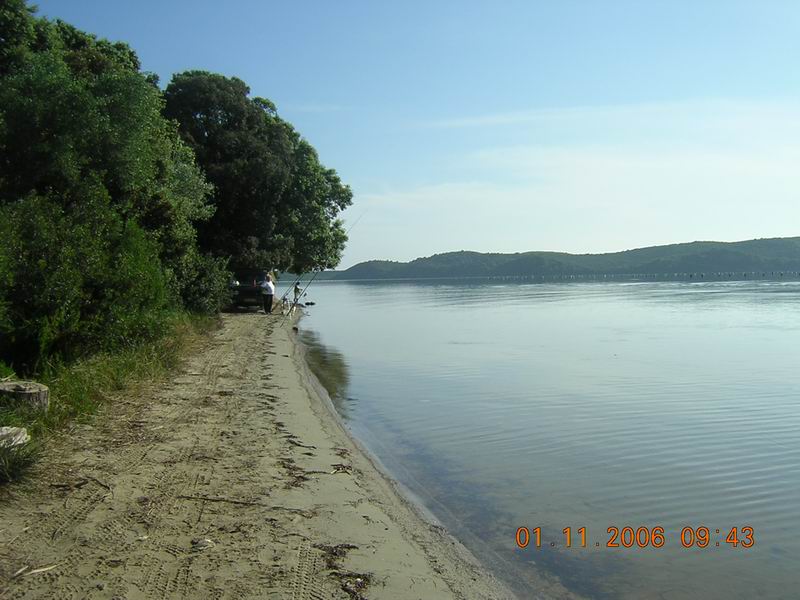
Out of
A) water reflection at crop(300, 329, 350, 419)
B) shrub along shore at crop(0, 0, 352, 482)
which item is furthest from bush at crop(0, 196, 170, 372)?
water reflection at crop(300, 329, 350, 419)

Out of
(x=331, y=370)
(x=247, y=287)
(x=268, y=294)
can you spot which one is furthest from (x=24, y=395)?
(x=247, y=287)

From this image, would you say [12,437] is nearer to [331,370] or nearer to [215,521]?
[215,521]

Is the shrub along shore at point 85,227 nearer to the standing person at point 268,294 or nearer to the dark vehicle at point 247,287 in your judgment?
the standing person at point 268,294

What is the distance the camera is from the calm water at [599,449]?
644 cm

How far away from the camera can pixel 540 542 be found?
6.93 meters

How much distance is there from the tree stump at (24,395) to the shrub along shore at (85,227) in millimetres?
196

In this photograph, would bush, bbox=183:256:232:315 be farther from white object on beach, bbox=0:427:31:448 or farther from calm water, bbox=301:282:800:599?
white object on beach, bbox=0:427:31:448

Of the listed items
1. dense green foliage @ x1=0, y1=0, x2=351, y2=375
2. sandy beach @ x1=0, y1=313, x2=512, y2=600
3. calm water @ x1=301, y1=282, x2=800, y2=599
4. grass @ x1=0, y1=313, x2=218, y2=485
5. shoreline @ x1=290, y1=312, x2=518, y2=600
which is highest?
dense green foliage @ x1=0, y1=0, x2=351, y2=375

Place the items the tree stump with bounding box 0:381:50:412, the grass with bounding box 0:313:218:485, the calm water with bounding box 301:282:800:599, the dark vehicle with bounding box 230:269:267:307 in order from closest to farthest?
the grass with bounding box 0:313:218:485
the calm water with bounding box 301:282:800:599
the tree stump with bounding box 0:381:50:412
the dark vehicle with bounding box 230:269:267:307

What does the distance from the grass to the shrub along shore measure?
26mm

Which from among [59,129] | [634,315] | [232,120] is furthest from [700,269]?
[59,129]

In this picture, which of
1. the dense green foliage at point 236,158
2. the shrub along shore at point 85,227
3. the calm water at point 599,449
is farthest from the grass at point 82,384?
the dense green foliage at point 236,158

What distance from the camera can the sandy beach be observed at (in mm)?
4598

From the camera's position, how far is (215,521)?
5.62 metres
